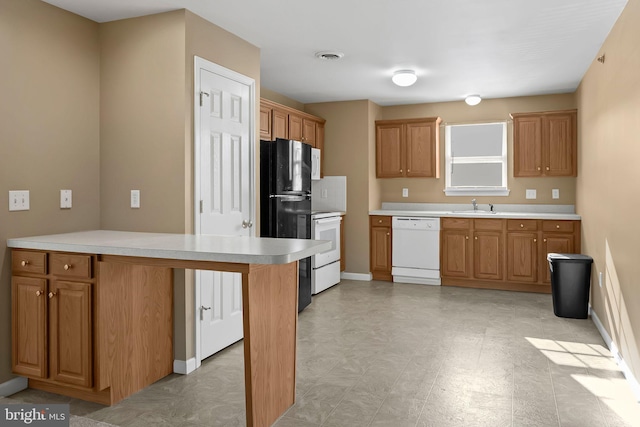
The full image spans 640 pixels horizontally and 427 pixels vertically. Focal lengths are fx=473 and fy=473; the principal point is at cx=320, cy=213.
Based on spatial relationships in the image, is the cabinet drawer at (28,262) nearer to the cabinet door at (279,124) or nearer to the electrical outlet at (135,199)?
the electrical outlet at (135,199)

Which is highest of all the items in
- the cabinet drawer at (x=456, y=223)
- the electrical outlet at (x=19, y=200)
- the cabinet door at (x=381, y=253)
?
the electrical outlet at (x=19, y=200)

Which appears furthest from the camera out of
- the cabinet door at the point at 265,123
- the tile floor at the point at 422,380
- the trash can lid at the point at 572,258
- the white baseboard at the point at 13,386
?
the cabinet door at the point at 265,123

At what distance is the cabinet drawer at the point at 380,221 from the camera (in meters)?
6.29

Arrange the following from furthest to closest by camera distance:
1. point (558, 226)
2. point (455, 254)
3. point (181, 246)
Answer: point (455, 254)
point (558, 226)
point (181, 246)

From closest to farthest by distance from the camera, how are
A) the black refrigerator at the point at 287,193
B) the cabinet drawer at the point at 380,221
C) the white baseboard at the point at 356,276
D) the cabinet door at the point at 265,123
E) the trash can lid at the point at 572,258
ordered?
the black refrigerator at the point at 287,193 < the trash can lid at the point at 572,258 < the cabinet door at the point at 265,123 < the cabinet drawer at the point at 380,221 < the white baseboard at the point at 356,276

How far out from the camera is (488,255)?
5.81 m

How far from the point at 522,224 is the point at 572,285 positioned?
1.26 meters

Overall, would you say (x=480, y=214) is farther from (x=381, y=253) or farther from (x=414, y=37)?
(x=414, y=37)

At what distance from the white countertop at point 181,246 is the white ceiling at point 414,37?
1.51 m

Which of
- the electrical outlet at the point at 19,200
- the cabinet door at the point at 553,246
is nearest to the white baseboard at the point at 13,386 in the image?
the electrical outlet at the point at 19,200

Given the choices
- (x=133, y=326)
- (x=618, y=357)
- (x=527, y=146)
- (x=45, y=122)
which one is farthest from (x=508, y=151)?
(x=45, y=122)

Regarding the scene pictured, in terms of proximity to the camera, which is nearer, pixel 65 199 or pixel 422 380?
pixel 422 380

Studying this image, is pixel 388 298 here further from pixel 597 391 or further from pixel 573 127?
pixel 573 127

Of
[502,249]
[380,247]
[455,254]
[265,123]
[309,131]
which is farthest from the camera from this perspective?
[380,247]
